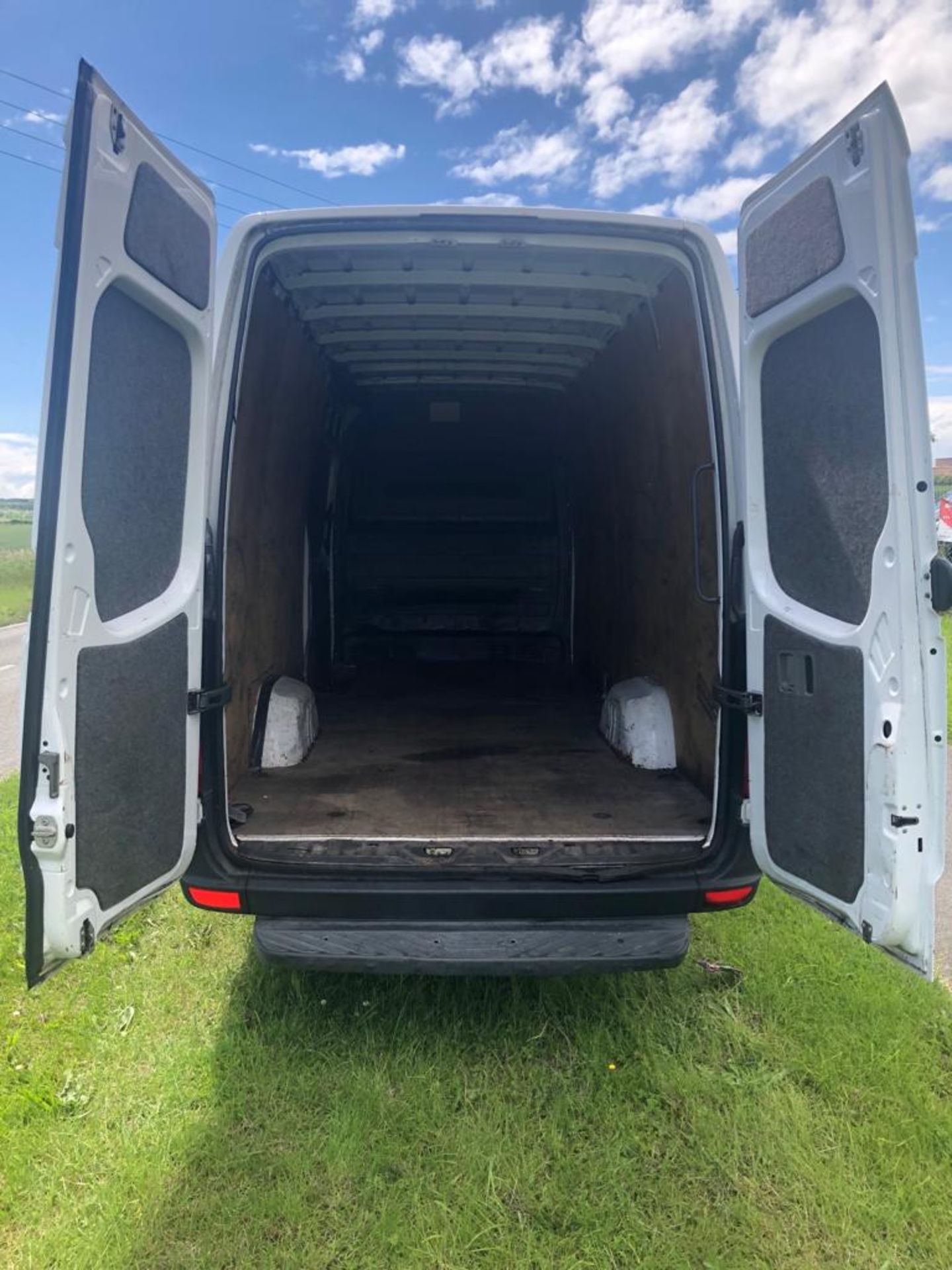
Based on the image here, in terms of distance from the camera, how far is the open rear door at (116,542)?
170 cm

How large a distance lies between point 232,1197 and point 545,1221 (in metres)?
0.75

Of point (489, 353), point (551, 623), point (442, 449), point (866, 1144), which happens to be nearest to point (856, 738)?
point (866, 1144)

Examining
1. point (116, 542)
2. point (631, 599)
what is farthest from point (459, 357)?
point (116, 542)

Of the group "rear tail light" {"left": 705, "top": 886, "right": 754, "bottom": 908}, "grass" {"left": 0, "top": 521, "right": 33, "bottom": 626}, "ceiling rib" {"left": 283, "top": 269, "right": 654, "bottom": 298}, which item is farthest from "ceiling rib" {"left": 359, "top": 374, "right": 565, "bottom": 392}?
"rear tail light" {"left": 705, "top": 886, "right": 754, "bottom": 908}

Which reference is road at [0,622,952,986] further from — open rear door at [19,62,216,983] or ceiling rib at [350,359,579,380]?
open rear door at [19,62,216,983]

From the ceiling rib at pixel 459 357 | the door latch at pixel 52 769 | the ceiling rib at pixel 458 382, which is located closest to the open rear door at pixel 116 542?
the door latch at pixel 52 769

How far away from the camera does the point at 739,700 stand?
227 cm

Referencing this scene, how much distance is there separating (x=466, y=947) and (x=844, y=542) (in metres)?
1.42

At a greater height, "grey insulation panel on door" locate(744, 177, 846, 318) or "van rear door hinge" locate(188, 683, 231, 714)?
"grey insulation panel on door" locate(744, 177, 846, 318)

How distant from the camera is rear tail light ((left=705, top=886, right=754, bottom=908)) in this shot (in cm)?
225

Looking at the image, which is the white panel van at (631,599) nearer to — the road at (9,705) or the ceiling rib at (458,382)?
the ceiling rib at (458,382)

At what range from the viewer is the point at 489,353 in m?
4.39

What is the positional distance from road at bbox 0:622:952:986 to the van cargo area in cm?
126

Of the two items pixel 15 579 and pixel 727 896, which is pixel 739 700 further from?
pixel 15 579
